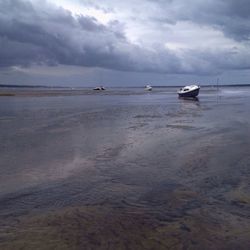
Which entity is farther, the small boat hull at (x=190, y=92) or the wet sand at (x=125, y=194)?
the small boat hull at (x=190, y=92)

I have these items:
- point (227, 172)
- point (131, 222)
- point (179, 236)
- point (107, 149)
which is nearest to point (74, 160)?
point (107, 149)

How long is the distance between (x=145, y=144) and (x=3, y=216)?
10088 mm

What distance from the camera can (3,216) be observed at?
799cm

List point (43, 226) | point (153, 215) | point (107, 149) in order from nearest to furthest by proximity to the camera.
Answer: point (43, 226), point (153, 215), point (107, 149)

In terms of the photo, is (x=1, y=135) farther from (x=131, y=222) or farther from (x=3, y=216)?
(x=131, y=222)

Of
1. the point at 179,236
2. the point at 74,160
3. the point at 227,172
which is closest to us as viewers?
the point at 179,236

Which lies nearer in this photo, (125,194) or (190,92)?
(125,194)

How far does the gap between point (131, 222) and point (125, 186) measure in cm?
265

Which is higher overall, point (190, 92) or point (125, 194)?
point (125, 194)

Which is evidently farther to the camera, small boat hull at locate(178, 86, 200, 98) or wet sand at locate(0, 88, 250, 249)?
small boat hull at locate(178, 86, 200, 98)

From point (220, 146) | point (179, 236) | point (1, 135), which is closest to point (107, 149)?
point (220, 146)

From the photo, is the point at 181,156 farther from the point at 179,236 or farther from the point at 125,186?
the point at 179,236

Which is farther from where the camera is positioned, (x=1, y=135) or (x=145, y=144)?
(x=1, y=135)

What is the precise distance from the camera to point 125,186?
10.2 metres
